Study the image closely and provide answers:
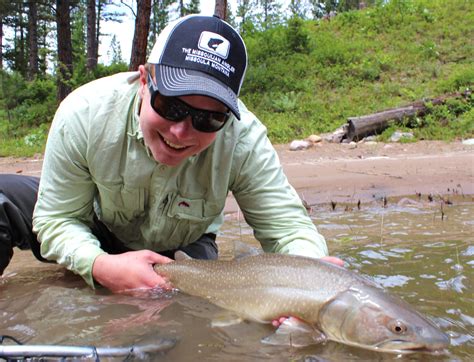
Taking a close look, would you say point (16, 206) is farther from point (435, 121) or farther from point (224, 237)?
point (435, 121)

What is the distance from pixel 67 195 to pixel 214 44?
3.80ft

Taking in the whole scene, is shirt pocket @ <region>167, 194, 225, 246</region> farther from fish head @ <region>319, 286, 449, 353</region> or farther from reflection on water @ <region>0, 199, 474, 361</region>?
fish head @ <region>319, 286, 449, 353</region>

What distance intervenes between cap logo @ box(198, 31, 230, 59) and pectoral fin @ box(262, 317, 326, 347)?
1.19 meters

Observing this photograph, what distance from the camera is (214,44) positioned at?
2.20 meters

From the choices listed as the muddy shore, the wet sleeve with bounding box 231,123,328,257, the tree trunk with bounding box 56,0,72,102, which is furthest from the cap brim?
the tree trunk with bounding box 56,0,72,102

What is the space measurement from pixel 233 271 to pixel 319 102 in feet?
35.2

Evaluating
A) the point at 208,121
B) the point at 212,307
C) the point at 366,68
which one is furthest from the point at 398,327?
the point at 366,68

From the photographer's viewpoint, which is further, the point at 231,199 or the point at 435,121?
the point at 435,121

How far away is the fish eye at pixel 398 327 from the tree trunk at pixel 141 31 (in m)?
10.0

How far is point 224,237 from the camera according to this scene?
463 cm

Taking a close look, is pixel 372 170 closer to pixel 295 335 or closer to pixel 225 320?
pixel 225 320

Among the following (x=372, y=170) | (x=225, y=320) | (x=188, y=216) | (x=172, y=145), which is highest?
(x=172, y=145)

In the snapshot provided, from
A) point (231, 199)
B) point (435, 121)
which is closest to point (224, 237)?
point (231, 199)

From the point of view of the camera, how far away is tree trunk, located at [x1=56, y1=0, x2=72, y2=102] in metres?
13.6
